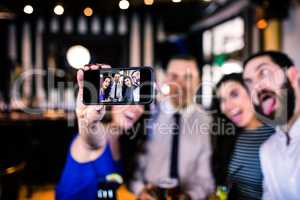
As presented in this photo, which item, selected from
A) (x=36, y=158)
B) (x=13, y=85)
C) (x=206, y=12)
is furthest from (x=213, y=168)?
(x=13, y=85)

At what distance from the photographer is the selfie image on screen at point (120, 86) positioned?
139 centimetres

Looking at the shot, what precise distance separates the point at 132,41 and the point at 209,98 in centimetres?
447

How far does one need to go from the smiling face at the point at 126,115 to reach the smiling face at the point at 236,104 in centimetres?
38

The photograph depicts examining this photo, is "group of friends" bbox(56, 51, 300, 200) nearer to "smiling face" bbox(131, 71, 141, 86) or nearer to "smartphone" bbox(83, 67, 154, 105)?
"smartphone" bbox(83, 67, 154, 105)

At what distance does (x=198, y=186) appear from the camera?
1787 mm

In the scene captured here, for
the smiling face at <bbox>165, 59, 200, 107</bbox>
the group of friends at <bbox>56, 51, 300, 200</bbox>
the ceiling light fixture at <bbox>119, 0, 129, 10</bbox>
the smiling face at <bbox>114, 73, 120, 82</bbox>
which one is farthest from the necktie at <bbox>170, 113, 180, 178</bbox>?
the ceiling light fixture at <bbox>119, 0, 129, 10</bbox>

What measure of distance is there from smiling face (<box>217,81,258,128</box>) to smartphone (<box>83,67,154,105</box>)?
0.44 metres

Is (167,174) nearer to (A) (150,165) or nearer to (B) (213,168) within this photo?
(A) (150,165)

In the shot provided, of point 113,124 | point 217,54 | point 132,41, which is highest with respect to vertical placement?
point 132,41

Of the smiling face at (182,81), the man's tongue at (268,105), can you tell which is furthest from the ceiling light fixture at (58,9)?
the man's tongue at (268,105)

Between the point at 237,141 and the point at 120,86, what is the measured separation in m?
0.61

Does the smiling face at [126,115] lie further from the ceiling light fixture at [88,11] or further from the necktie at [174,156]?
the ceiling light fixture at [88,11]

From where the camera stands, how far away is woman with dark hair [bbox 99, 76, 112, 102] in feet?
4.62

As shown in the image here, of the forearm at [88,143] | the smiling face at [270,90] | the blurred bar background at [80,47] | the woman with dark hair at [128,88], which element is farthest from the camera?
the blurred bar background at [80,47]
